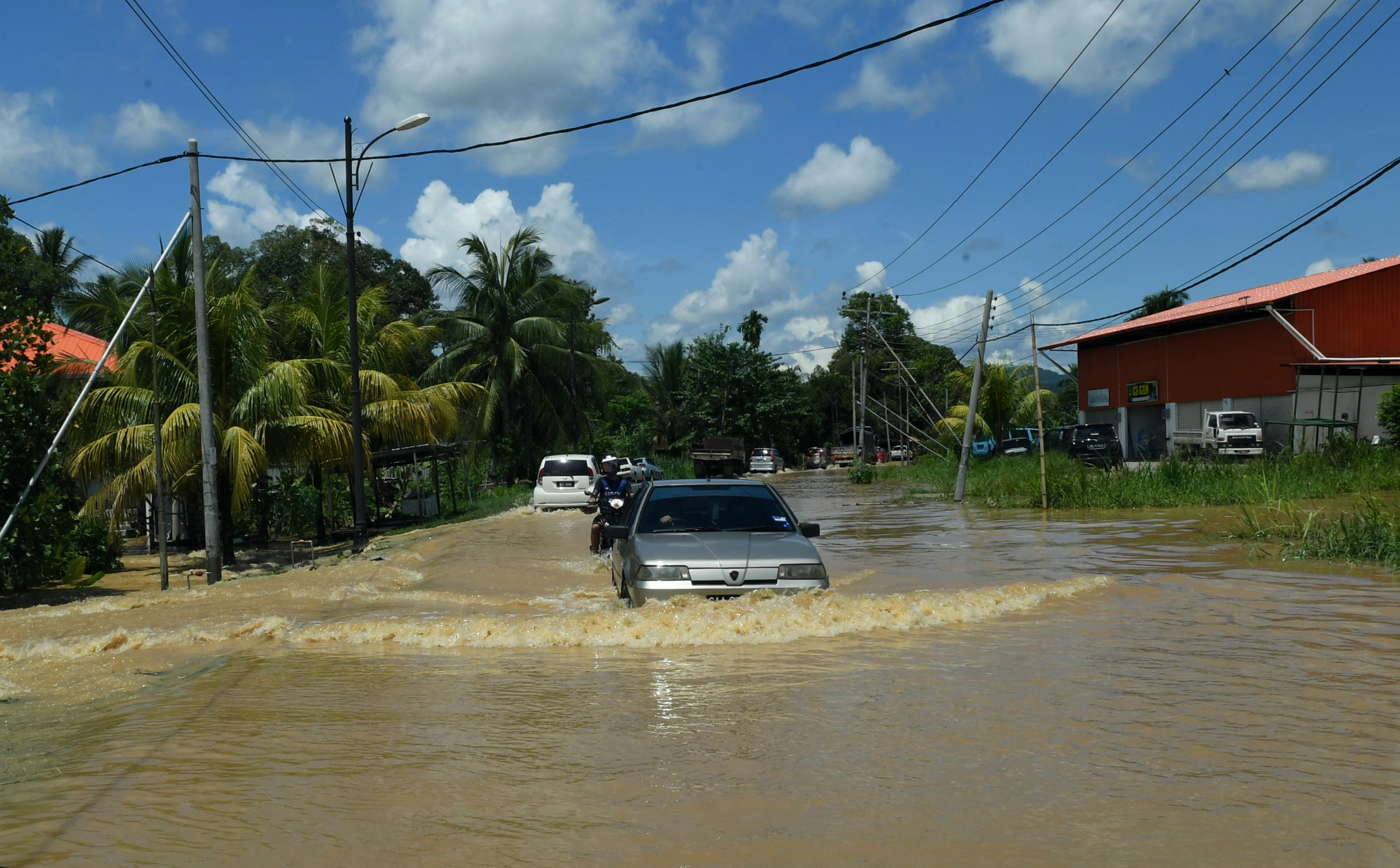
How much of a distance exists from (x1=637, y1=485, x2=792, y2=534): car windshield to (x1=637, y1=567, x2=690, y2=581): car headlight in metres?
1.04

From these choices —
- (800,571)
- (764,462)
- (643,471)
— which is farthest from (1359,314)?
(800,571)

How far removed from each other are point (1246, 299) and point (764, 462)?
1059 inches

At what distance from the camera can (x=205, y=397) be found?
16.3 metres

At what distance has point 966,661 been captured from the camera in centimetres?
801

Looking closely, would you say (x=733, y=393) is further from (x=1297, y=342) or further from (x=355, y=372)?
(x=355, y=372)

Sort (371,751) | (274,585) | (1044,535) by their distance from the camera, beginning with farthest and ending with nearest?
(1044,535), (274,585), (371,751)

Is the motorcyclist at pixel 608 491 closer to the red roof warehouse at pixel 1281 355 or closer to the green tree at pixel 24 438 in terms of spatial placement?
the green tree at pixel 24 438

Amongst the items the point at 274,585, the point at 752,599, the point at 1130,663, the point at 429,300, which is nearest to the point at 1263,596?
the point at 1130,663

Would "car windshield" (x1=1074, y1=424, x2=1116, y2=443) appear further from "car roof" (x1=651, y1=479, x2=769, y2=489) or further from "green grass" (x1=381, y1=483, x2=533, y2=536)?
"car roof" (x1=651, y1=479, x2=769, y2=489)

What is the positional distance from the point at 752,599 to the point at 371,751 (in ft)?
12.9

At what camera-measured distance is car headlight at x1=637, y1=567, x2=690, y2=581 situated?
9055 mm

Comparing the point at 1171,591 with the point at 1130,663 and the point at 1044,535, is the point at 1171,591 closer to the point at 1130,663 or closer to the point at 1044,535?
the point at 1130,663

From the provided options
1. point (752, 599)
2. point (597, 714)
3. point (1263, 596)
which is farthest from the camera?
point (1263, 596)

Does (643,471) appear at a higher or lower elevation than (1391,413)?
lower
